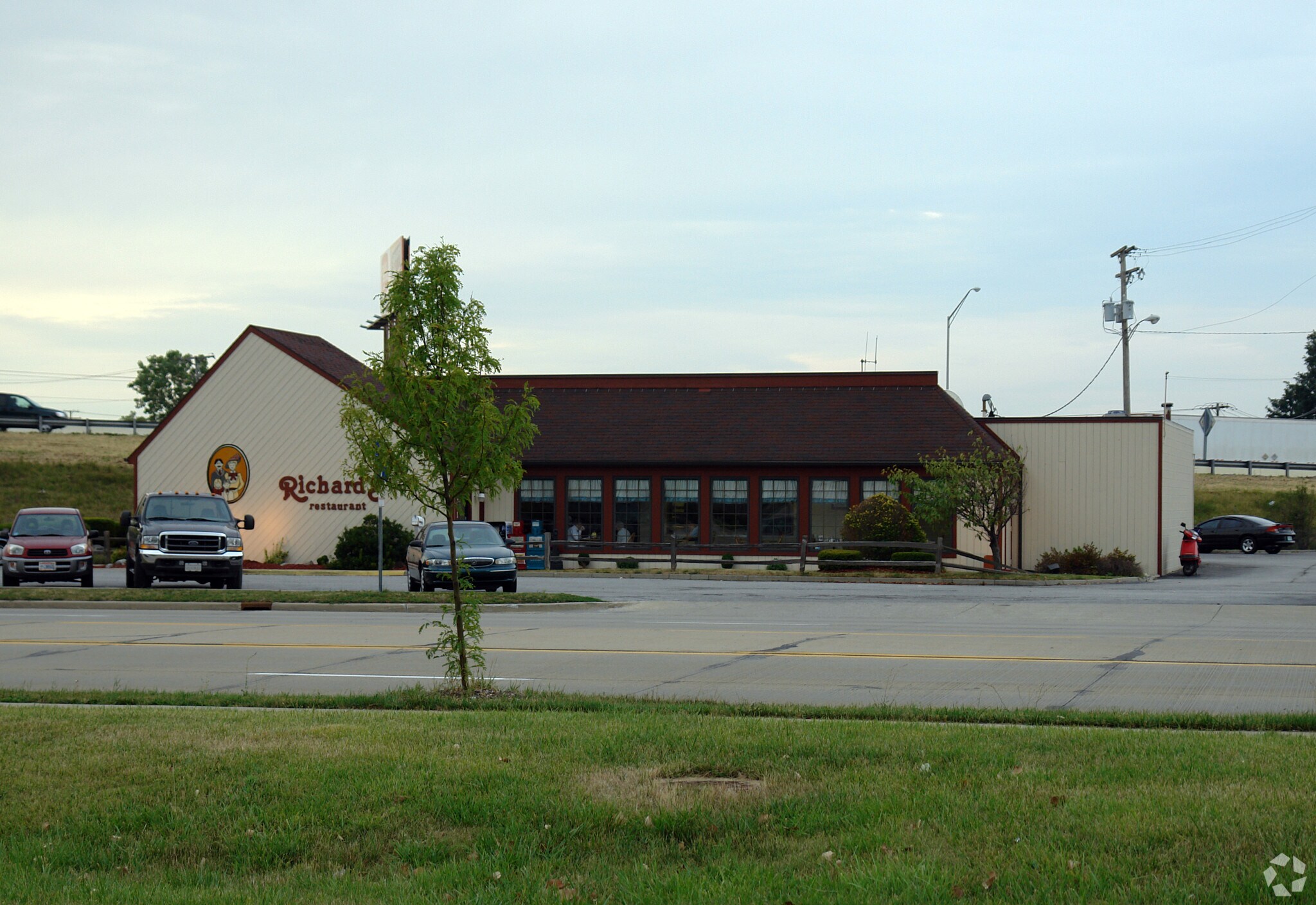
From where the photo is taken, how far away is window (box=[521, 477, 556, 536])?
147 feet

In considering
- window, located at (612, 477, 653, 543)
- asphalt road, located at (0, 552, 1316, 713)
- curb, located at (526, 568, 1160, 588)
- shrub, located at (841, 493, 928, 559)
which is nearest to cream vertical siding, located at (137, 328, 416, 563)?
window, located at (612, 477, 653, 543)

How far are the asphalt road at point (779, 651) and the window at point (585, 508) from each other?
58.2 ft

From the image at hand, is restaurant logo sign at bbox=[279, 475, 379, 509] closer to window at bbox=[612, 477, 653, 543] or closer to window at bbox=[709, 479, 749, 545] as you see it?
window at bbox=[612, 477, 653, 543]

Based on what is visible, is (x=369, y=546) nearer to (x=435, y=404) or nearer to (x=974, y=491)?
(x=974, y=491)

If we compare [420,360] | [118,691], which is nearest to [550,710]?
[420,360]

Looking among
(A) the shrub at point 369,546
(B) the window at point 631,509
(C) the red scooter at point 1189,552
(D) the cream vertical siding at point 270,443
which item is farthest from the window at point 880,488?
(D) the cream vertical siding at point 270,443

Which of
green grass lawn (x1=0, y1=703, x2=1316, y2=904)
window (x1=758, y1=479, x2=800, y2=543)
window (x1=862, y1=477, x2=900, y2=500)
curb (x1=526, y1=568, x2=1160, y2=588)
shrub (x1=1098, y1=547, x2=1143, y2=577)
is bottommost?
curb (x1=526, y1=568, x2=1160, y2=588)

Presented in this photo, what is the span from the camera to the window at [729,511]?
4303 cm

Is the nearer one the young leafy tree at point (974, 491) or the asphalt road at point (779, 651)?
the asphalt road at point (779, 651)

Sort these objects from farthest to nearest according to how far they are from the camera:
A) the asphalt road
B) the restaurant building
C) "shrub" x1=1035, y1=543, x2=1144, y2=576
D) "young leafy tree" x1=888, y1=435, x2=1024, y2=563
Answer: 1. the restaurant building
2. "shrub" x1=1035, y1=543, x2=1144, y2=576
3. "young leafy tree" x1=888, y1=435, x2=1024, y2=563
4. the asphalt road

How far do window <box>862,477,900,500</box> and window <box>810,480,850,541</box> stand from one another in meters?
0.63

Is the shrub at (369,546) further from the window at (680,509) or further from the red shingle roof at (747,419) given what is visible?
the window at (680,509)

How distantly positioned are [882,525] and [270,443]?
22299 millimetres
